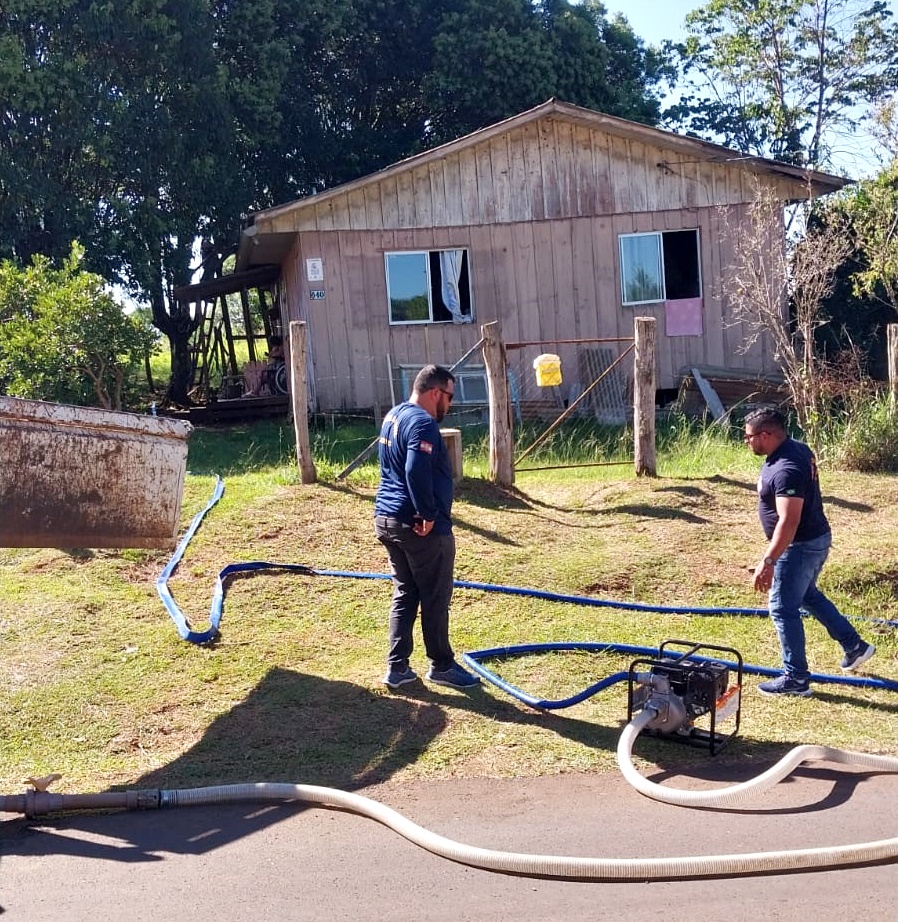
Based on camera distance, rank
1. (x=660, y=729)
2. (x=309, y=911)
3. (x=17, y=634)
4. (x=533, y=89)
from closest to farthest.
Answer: (x=309, y=911)
(x=660, y=729)
(x=17, y=634)
(x=533, y=89)

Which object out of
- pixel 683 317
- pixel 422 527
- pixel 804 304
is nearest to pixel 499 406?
pixel 804 304

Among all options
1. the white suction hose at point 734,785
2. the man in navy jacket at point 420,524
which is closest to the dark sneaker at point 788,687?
the white suction hose at point 734,785

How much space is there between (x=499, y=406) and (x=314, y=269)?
645 cm

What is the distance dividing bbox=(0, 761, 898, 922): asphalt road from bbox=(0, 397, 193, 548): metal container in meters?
1.68

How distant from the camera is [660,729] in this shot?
5.07 meters

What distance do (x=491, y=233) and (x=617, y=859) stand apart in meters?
12.8

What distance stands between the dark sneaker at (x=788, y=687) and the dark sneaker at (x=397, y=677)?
6.60ft

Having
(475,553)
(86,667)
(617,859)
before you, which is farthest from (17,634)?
(617,859)

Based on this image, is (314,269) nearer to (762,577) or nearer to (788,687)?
(762,577)

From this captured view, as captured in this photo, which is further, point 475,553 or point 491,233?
point 491,233

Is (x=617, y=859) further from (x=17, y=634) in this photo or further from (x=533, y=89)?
(x=533, y=89)

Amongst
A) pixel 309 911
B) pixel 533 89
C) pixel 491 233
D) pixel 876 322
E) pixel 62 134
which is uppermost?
pixel 533 89

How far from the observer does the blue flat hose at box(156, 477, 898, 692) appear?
228 inches

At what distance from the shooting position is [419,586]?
5.91 meters
